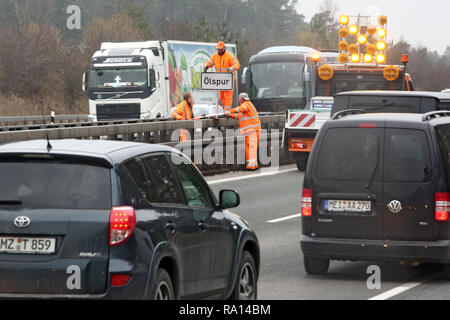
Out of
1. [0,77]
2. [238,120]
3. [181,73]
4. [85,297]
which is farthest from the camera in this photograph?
[0,77]

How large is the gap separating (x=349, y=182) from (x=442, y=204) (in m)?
0.93

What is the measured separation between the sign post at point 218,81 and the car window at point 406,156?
1393 centimetres

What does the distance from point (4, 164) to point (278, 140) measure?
19056 mm

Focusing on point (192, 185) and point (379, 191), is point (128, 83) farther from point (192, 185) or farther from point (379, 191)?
point (192, 185)

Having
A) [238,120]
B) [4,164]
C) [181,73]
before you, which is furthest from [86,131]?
[181,73]

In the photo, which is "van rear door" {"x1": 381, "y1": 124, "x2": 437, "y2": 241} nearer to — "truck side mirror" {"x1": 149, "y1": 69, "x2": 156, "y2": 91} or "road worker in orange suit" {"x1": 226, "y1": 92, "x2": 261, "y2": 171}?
"road worker in orange suit" {"x1": 226, "y1": 92, "x2": 261, "y2": 171}

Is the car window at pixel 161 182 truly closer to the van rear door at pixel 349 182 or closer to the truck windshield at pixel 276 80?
the van rear door at pixel 349 182

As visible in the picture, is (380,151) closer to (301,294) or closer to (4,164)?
(301,294)

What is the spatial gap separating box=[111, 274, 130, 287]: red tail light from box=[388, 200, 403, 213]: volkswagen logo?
4.41 m

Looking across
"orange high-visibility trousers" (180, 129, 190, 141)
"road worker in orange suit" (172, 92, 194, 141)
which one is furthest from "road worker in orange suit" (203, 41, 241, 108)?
"orange high-visibility trousers" (180, 129, 190, 141)

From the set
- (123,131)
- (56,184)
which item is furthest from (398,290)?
(123,131)

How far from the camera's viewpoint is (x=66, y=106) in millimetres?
56062

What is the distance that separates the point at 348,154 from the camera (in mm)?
9961

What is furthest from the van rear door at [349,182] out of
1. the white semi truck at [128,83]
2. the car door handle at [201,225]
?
the white semi truck at [128,83]
